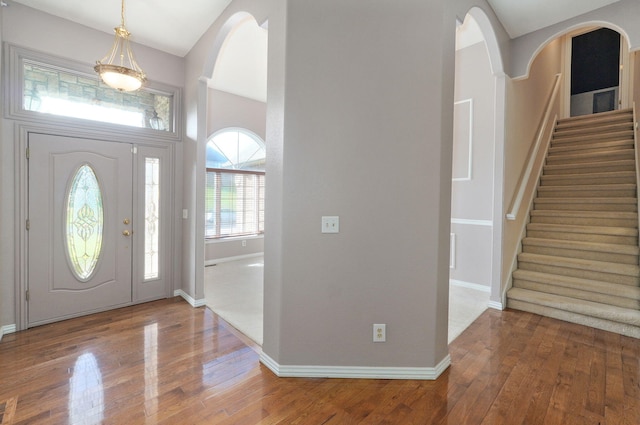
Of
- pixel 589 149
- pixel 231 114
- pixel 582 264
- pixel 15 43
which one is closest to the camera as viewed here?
pixel 15 43

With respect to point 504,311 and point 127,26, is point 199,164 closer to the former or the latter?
point 127,26

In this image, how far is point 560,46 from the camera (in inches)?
246

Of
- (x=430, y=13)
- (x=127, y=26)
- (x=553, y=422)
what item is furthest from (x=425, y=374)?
(x=127, y=26)

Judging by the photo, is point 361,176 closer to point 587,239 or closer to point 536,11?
point 536,11

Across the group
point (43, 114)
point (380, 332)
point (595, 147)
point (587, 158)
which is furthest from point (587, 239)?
point (43, 114)

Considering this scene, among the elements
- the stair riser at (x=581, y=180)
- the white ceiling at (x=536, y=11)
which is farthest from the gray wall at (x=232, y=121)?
the stair riser at (x=581, y=180)

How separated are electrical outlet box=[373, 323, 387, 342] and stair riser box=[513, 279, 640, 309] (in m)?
2.55

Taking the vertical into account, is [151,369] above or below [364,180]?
below

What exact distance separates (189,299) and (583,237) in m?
5.00

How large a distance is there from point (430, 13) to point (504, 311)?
10.6 ft

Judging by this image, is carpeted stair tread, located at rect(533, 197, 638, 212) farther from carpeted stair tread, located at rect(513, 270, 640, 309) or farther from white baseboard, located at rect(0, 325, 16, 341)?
white baseboard, located at rect(0, 325, 16, 341)

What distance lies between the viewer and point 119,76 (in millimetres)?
2570

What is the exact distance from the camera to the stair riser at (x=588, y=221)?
3.78 metres

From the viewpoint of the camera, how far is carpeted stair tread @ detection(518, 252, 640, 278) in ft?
10.8
